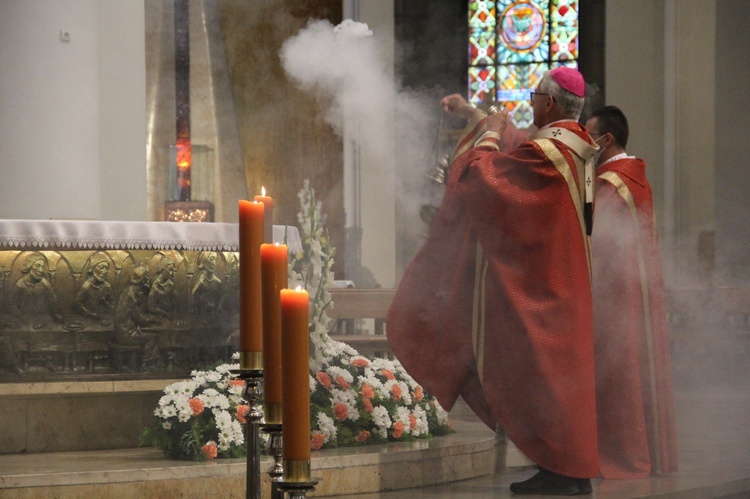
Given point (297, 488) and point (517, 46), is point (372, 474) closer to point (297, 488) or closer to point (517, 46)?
point (297, 488)

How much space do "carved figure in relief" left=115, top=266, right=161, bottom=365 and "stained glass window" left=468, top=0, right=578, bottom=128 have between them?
27.1ft

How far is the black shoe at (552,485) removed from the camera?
387cm

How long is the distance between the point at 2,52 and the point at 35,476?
216cm

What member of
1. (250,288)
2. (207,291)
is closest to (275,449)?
(250,288)

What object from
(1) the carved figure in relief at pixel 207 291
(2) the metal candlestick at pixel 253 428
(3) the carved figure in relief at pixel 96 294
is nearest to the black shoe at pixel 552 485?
(1) the carved figure in relief at pixel 207 291

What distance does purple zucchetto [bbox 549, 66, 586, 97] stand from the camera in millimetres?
4020

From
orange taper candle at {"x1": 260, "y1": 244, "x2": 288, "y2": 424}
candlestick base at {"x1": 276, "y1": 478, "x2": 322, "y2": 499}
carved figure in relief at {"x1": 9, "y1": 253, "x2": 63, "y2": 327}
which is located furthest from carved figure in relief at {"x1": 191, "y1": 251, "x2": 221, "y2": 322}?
candlestick base at {"x1": 276, "y1": 478, "x2": 322, "y2": 499}

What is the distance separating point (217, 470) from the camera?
3.88m

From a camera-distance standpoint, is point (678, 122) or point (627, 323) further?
point (678, 122)

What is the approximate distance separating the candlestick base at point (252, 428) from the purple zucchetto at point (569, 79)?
2.46m

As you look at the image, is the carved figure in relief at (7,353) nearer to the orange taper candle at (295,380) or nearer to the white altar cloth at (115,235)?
the white altar cloth at (115,235)

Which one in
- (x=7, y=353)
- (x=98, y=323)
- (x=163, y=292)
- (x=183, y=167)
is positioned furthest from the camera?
(x=183, y=167)

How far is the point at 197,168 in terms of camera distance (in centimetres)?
1066

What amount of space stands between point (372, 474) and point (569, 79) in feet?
5.10
